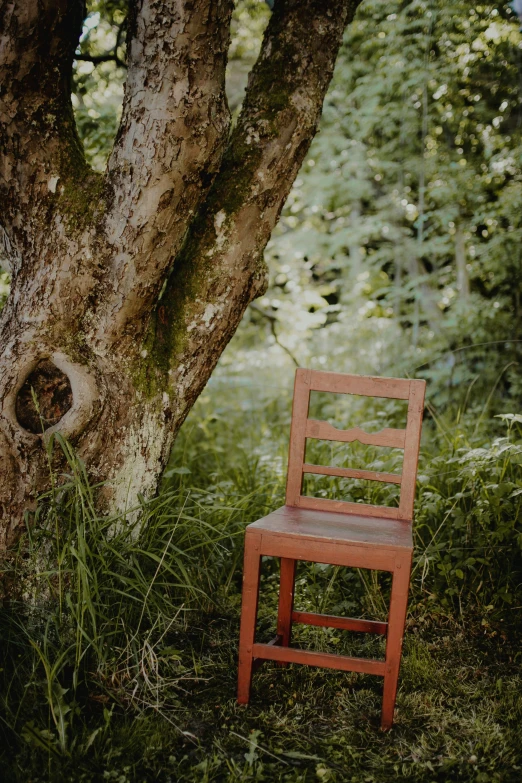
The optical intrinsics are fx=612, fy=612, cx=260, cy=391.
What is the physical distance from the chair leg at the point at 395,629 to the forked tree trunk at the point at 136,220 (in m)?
1.12

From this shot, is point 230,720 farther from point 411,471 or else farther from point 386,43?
point 386,43

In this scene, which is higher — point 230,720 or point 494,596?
point 494,596

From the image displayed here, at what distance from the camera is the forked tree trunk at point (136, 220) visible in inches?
88.8

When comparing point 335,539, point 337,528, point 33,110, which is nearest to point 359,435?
point 337,528

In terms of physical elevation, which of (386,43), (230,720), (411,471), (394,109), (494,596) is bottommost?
(230,720)

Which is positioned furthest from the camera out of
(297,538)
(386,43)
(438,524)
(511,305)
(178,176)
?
(386,43)

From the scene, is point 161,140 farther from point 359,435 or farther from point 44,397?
point 359,435

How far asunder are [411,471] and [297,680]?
0.90 metres

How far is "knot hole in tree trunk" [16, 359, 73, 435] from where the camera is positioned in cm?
230

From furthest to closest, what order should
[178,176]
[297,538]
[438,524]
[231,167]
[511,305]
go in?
1. [511,305]
2. [438,524]
3. [231,167]
4. [178,176]
5. [297,538]

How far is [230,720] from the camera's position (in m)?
2.05

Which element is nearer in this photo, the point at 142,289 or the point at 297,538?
the point at 297,538

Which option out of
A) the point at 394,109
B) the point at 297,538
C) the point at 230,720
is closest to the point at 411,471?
the point at 297,538

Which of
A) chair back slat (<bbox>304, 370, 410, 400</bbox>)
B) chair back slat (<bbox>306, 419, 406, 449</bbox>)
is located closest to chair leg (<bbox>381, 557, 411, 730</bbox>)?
chair back slat (<bbox>306, 419, 406, 449</bbox>)
